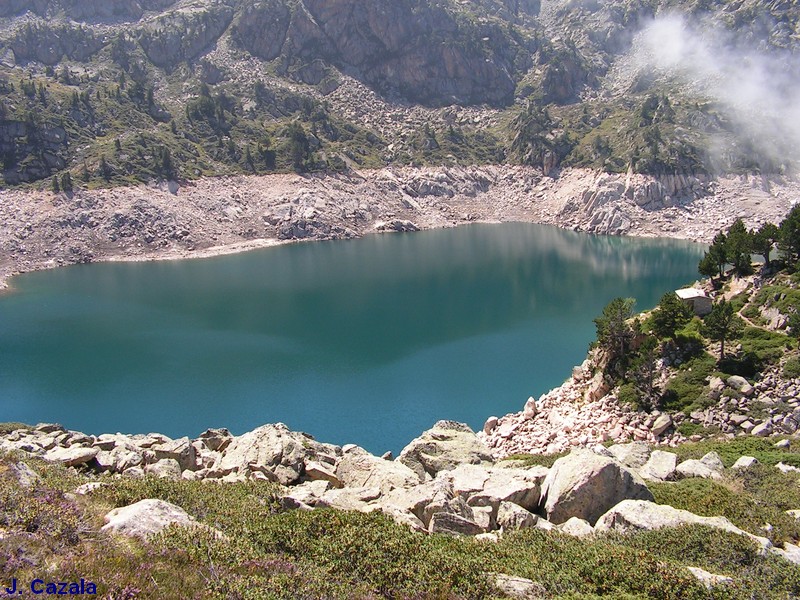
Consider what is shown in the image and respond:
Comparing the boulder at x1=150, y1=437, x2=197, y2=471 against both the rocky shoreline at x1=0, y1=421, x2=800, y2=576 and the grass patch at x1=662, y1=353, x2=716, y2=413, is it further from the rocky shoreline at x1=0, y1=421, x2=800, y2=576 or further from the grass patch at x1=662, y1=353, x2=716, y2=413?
Answer: the grass patch at x1=662, y1=353, x2=716, y2=413

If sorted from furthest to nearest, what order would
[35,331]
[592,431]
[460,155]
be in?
[460,155]
[35,331]
[592,431]

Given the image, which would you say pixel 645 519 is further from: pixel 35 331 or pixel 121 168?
pixel 121 168

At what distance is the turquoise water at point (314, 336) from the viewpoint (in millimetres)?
47594

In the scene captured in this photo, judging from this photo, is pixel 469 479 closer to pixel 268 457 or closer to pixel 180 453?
pixel 268 457

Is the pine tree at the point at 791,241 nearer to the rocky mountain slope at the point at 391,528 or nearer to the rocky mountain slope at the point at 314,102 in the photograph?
the rocky mountain slope at the point at 391,528

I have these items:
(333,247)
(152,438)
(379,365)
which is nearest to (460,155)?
(333,247)

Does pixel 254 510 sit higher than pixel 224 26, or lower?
lower

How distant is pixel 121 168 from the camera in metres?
121

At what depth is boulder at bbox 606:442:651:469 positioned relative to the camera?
2614 cm

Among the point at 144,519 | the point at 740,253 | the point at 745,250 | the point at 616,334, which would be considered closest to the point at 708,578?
the point at 144,519

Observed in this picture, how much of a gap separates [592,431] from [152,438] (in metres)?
26.4

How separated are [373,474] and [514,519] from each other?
22.0 feet

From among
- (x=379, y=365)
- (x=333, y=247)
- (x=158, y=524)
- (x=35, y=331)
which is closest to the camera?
(x=158, y=524)

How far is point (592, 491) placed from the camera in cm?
1906
